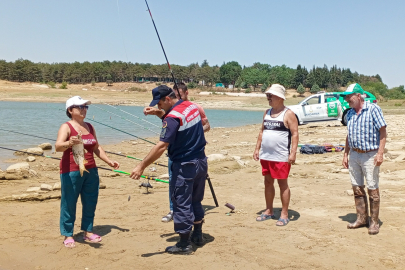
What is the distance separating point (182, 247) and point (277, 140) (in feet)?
5.91

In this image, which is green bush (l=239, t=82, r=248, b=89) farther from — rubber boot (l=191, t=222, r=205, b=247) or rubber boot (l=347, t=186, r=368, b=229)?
rubber boot (l=191, t=222, r=205, b=247)

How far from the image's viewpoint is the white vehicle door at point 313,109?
20034 mm

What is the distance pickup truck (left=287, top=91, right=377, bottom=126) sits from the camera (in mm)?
19891

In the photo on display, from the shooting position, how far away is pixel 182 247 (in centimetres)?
443

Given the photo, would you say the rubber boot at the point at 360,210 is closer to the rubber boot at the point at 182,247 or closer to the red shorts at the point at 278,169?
the red shorts at the point at 278,169

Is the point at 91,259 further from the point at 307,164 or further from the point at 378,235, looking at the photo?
the point at 307,164

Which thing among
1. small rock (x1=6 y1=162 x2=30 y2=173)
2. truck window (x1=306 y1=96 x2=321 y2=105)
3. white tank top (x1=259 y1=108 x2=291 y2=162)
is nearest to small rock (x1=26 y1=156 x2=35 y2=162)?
small rock (x1=6 y1=162 x2=30 y2=173)

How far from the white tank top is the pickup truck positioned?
48.9ft

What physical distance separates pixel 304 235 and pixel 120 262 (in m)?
2.13

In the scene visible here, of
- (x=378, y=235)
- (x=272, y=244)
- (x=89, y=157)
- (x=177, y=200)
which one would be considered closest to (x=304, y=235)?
(x=272, y=244)

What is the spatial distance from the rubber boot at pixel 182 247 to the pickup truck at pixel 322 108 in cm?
1612

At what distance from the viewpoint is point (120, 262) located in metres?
4.24

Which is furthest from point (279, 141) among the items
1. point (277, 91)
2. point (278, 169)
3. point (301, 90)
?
point (301, 90)

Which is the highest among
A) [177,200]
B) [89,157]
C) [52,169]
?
[89,157]
